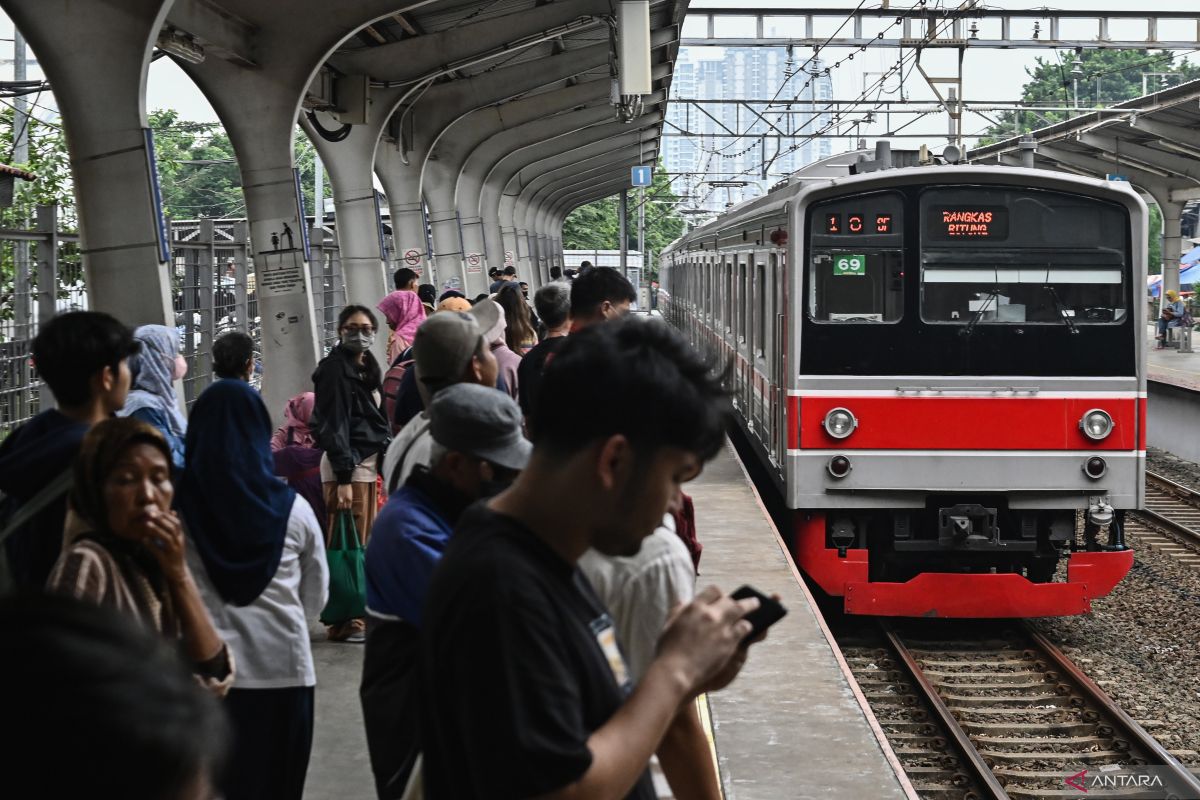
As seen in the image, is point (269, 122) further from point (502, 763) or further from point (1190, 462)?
point (1190, 462)

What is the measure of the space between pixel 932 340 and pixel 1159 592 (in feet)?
12.7

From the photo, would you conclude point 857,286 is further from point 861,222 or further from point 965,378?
point 965,378

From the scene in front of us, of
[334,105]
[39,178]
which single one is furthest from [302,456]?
[39,178]

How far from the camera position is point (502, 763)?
5.85 ft

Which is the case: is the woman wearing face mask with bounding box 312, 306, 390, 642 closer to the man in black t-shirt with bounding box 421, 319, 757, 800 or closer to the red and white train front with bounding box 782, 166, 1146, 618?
the red and white train front with bounding box 782, 166, 1146, 618

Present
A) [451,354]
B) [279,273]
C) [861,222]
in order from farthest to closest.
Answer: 1. [279,273]
2. [861,222]
3. [451,354]

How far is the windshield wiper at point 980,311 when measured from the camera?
9148mm

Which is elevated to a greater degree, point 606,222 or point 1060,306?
point 1060,306

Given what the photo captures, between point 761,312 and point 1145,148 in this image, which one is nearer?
point 761,312

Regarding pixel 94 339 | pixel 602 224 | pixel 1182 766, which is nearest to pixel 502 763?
pixel 94 339

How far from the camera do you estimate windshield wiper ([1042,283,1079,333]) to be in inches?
357

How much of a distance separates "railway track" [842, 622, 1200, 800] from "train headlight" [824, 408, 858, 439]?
1397mm

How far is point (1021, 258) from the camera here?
906 cm

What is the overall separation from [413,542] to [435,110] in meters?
18.0
